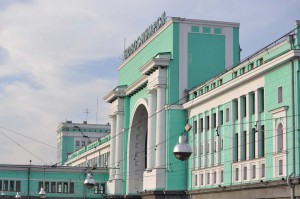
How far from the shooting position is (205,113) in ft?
172

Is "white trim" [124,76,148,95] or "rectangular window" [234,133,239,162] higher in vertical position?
"white trim" [124,76,148,95]

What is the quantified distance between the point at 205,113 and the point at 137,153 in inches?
815

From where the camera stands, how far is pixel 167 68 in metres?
57.3

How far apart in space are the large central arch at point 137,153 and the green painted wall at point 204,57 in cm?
1407

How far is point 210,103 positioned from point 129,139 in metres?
21.6

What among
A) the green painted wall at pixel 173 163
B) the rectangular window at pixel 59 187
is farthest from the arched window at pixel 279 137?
the rectangular window at pixel 59 187

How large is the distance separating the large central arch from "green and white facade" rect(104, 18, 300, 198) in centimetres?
10

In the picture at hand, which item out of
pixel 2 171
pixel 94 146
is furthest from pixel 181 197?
A: pixel 94 146

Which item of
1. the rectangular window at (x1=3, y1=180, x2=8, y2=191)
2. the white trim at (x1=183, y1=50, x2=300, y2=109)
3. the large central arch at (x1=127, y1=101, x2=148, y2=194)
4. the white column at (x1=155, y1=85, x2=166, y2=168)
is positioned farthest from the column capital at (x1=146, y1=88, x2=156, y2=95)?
the rectangular window at (x1=3, y1=180, x2=8, y2=191)

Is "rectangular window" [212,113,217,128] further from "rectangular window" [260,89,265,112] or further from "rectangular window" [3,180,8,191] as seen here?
"rectangular window" [3,180,8,191]

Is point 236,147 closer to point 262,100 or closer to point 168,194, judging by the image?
point 262,100

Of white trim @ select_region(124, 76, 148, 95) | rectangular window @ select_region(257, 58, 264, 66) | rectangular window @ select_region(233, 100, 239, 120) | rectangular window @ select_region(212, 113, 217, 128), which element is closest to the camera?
rectangular window @ select_region(257, 58, 264, 66)

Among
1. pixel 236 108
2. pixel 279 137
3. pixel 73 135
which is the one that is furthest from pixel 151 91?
pixel 73 135

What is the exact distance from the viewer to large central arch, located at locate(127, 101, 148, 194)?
232 feet
